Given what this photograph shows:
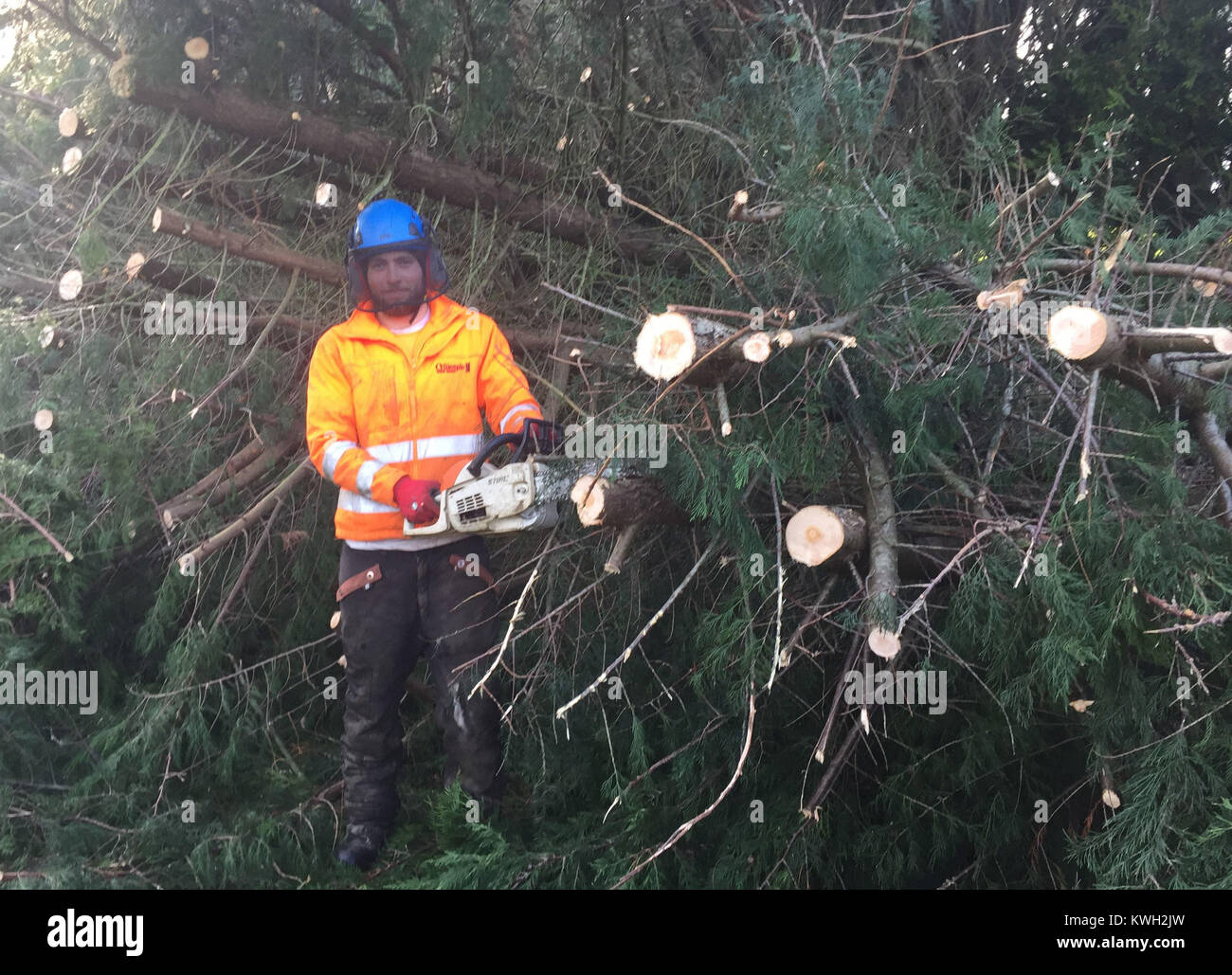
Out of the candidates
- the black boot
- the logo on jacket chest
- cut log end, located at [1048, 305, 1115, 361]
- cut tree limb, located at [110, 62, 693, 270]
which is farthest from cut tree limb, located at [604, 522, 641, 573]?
cut tree limb, located at [110, 62, 693, 270]

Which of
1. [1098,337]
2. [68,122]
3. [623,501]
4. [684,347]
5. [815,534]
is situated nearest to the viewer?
[1098,337]

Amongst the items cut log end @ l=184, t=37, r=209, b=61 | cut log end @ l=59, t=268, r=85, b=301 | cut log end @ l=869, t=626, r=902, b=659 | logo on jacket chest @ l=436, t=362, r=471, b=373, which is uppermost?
cut log end @ l=184, t=37, r=209, b=61

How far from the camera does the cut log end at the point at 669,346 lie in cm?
276

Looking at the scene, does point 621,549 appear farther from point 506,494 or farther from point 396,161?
point 396,161

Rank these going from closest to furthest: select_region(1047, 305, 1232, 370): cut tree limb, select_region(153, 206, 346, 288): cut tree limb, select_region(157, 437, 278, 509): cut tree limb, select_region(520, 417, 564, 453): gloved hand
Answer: select_region(1047, 305, 1232, 370): cut tree limb → select_region(520, 417, 564, 453): gloved hand → select_region(153, 206, 346, 288): cut tree limb → select_region(157, 437, 278, 509): cut tree limb

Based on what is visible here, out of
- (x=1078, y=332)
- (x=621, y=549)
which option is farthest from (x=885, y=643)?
(x=1078, y=332)

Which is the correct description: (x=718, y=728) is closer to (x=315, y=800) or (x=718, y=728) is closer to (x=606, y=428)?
(x=606, y=428)

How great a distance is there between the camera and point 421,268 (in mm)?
3555

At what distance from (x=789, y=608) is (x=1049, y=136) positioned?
10.7ft

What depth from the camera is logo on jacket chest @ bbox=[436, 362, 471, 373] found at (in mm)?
3543

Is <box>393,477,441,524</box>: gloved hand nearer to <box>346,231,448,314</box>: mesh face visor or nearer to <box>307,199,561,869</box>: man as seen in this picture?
<box>307,199,561,869</box>: man

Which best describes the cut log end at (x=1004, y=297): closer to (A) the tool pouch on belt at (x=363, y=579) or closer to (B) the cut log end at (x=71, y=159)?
(A) the tool pouch on belt at (x=363, y=579)

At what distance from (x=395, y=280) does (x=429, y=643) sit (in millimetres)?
1259

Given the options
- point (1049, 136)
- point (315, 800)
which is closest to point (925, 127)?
point (1049, 136)
